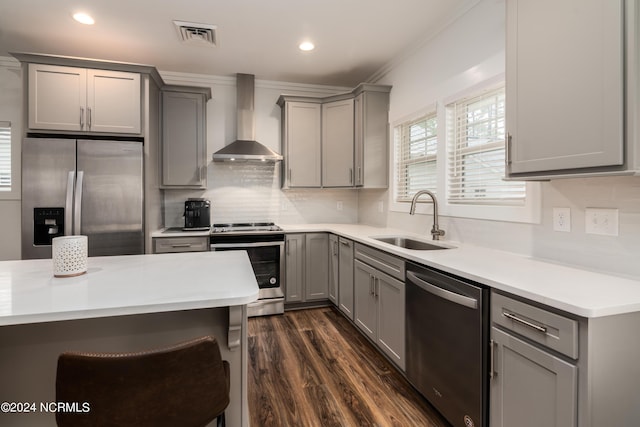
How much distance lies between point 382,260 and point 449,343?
2.69 ft

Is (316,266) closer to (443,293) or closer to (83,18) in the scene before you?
(443,293)

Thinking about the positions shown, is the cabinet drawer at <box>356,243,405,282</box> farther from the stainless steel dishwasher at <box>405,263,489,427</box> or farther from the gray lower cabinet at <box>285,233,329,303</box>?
the gray lower cabinet at <box>285,233,329,303</box>

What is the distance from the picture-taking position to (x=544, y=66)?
1.42 meters

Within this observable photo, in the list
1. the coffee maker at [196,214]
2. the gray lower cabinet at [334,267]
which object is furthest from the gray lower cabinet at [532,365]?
the coffee maker at [196,214]

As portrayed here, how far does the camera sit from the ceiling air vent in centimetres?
266

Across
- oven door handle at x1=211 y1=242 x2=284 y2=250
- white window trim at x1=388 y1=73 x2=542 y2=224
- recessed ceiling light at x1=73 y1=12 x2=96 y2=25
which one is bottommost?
oven door handle at x1=211 y1=242 x2=284 y2=250

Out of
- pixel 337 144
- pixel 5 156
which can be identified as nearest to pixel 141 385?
pixel 337 144

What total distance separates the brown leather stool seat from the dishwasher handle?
44.3 inches

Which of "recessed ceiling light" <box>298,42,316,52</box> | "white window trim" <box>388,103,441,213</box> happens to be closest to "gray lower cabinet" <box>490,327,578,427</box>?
"white window trim" <box>388,103,441,213</box>

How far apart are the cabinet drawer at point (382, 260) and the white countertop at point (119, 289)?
3.39 ft

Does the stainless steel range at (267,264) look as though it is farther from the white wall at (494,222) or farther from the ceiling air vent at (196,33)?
the ceiling air vent at (196,33)

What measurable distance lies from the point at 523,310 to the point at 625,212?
728 mm

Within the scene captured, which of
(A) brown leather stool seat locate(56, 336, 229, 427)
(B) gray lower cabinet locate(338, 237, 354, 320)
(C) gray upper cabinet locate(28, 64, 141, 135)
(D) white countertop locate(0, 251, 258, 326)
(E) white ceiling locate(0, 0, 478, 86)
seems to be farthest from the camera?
(B) gray lower cabinet locate(338, 237, 354, 320)

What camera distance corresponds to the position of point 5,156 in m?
3.29
